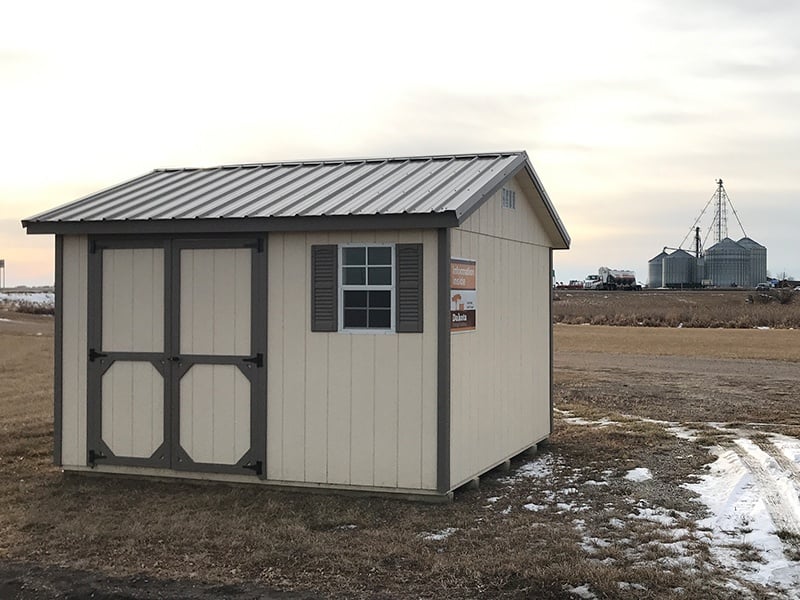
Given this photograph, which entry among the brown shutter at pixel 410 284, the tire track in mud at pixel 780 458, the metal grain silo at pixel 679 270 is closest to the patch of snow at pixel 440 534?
the brown shutter at pixel 410 284

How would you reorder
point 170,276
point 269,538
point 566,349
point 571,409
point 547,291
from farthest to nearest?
point 566,349
point 571,409
point 547,291
point 170,276
point 269,538

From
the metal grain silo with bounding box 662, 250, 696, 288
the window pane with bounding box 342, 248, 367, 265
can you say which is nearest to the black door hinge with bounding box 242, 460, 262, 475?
the window pane with bounding box 342, 248, 367, 265

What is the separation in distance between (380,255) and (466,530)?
2.74 meters

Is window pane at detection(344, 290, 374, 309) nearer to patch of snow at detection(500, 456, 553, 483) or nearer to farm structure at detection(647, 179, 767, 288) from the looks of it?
patch of snow at detection(500, 456, 553, 483)

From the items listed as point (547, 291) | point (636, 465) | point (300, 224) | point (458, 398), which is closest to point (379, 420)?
point (458, 398)

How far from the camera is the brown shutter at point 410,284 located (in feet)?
30.2

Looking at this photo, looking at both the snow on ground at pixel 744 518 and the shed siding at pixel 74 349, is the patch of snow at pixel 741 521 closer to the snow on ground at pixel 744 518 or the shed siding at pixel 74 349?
the snow on ground at pixel 744 518

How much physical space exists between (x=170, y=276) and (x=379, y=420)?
2691 millimetres

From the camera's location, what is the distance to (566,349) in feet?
104

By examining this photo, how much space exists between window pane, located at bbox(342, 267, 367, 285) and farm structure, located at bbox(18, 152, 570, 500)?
0.06 ft

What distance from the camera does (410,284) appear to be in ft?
30.3

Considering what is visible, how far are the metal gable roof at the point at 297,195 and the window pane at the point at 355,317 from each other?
93 cm

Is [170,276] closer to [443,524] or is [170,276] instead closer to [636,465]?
[443,524]

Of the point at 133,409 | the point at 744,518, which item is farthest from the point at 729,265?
the point at 133,409
